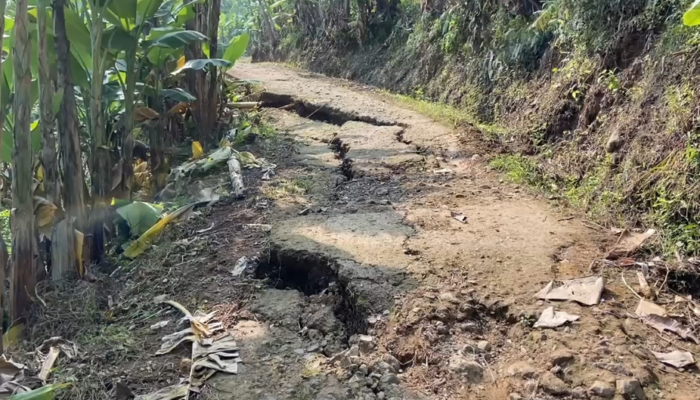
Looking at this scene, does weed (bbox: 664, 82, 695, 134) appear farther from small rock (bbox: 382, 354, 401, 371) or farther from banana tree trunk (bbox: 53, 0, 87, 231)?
banana tree trunk (bbox: 53, 0, 87, 231)

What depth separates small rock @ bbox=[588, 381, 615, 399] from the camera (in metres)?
2.04

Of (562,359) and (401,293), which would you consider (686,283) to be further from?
(401,293)

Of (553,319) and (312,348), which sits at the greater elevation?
(553,319)

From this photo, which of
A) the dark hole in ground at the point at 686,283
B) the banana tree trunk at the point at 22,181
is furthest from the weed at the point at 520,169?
the banana tree trunk at the point at 22,181

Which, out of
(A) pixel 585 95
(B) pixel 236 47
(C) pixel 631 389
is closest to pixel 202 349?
(C) pixel 631 389

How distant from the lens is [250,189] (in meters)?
4.59

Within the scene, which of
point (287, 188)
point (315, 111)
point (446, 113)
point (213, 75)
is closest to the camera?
point (287, 188)

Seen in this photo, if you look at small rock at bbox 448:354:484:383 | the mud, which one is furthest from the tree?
small rock at bbox 448:354:484:383

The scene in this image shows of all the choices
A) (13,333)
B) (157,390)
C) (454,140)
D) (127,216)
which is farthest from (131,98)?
(454,140)

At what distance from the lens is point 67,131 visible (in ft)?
10.6

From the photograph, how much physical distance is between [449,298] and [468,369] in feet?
1.61

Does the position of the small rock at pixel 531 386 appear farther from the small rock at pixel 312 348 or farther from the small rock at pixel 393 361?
the small rock at pixel 312 348

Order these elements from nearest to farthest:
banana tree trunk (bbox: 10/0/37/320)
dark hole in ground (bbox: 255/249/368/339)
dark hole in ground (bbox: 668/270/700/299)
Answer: banana tree trunk (bbox: 10/0/37/320), dark hole in ground (bbox: 668/270/700/299), dark hole in ground (bbox: 255/249/368/339)

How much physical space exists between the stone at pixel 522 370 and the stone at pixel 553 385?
0.04 meters
